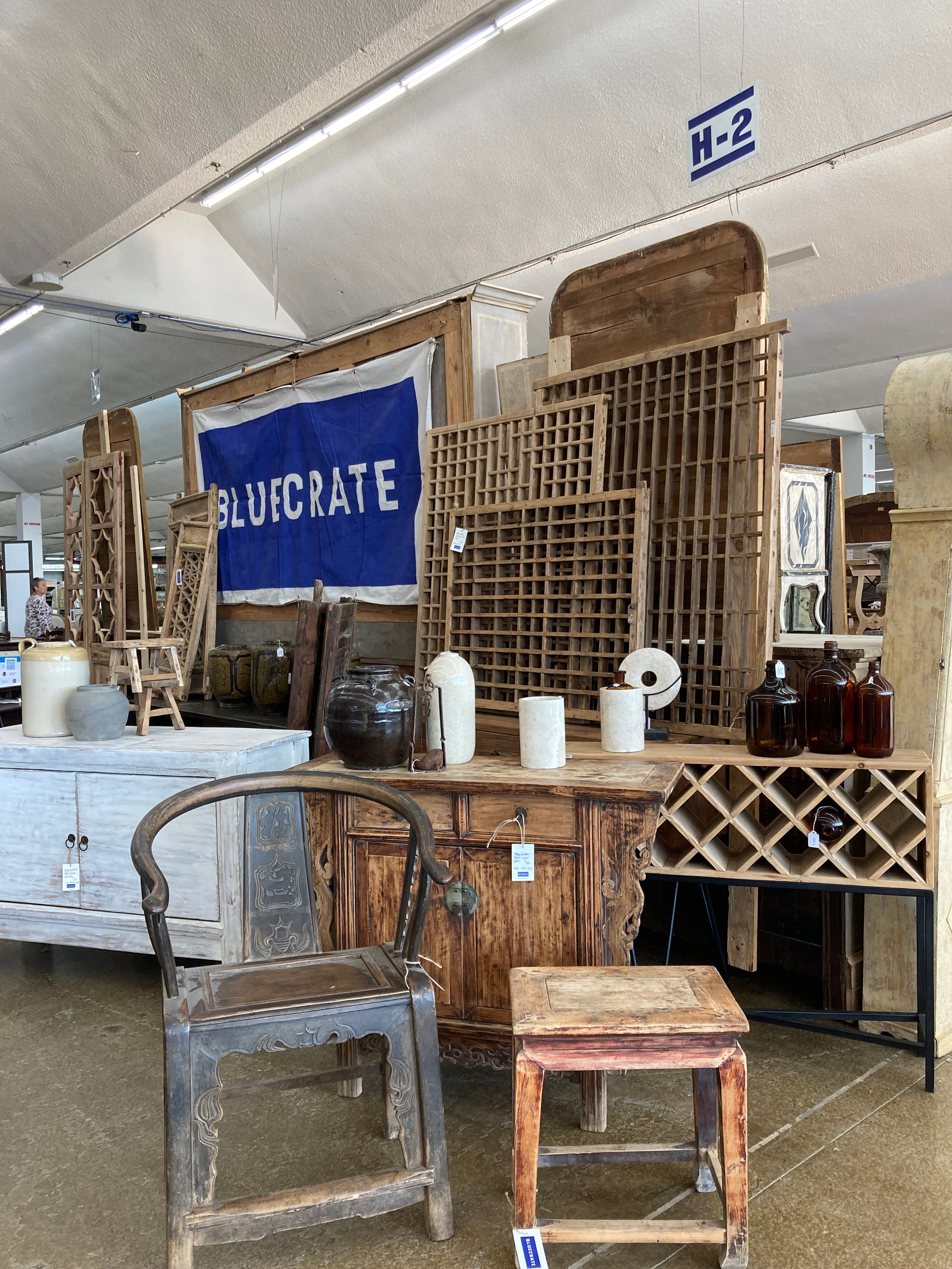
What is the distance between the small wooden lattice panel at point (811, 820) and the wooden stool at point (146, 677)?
1931 millimetres

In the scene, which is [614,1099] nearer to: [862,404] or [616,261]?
[616,261]

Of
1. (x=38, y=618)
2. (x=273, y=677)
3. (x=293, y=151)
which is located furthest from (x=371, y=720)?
(x=38, y=618)

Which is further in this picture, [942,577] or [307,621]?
[307,621]

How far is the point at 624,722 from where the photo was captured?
2705mm

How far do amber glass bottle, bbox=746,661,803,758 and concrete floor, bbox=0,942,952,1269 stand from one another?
2.78ft

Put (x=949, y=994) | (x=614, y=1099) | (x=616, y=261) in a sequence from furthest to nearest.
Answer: (x=616, y=261)
(x=949, y=994)
(x=614, y=1099)

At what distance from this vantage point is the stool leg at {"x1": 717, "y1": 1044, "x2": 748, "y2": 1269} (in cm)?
177

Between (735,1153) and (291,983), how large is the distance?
36.4 inches

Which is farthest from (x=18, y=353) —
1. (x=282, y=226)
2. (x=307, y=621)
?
(x=307, y=621)

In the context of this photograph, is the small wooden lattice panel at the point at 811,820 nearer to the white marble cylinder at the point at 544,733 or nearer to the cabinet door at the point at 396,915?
the white marble cylinder at the point at 544,733

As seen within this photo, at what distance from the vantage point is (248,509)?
5.68 metres

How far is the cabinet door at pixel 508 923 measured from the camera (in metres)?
2.32

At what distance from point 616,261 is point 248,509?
9.54 ft

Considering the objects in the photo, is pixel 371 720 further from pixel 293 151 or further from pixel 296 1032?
pixel 293 151
